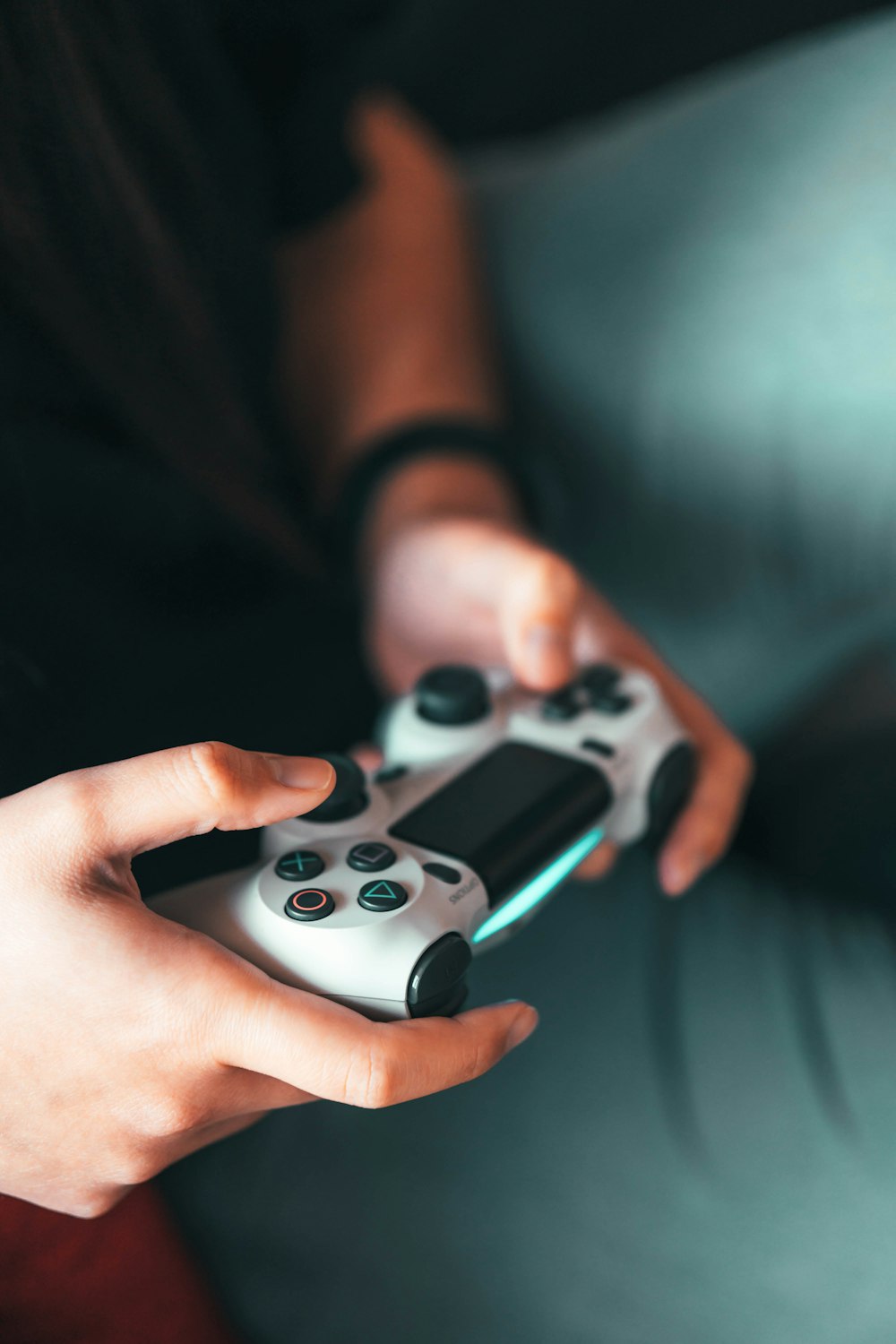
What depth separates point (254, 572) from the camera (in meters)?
0.50

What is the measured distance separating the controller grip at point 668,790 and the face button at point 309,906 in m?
0.17

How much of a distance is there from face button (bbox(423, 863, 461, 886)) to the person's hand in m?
0.13

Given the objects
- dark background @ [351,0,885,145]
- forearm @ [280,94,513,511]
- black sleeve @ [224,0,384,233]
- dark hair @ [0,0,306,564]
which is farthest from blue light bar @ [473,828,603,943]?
dark background @ [351,0,885,145]

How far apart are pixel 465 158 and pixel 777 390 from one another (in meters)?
0.42

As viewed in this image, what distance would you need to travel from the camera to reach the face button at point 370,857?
1.03ft

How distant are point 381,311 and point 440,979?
0.53 m

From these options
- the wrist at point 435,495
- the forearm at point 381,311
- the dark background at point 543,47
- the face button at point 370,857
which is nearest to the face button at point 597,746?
the face button at point 370,857

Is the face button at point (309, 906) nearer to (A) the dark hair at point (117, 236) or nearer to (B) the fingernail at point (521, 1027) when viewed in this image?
(B) the fingernail at point (521, 1027)

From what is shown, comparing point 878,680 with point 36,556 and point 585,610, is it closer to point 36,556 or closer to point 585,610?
point 585,610

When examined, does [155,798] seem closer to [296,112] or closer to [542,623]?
[542,623]

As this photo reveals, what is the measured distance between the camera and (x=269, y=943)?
289 millimetres

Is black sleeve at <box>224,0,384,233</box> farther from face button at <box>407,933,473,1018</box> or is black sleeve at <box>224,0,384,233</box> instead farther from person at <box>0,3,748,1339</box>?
face button at <box>407,933,473,1018</box>

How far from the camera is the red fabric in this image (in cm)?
29

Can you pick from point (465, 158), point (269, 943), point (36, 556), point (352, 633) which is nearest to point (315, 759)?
point (269, 943)
